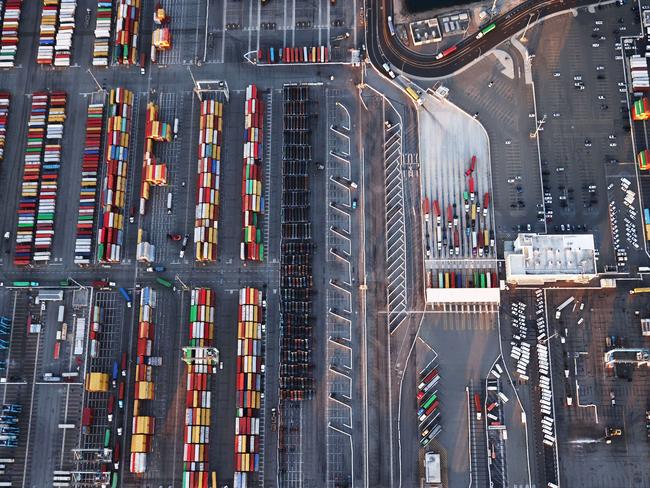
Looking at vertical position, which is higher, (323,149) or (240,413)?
(323,149)

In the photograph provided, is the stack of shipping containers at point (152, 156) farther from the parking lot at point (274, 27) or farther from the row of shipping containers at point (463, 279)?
the row of shipping containers at point (463, 279)

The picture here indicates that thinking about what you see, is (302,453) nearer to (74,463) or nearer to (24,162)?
(74,463)

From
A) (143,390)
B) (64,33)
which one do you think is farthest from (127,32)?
(143,390)

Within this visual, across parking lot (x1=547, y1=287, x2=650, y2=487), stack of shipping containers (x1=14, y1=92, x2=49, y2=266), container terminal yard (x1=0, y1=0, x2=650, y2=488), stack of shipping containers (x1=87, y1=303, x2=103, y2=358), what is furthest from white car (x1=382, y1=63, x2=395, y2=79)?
stack of shipping containers (x1=87, y1=303, x2=103, y2=358)

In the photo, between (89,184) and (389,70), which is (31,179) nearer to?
(89,184)

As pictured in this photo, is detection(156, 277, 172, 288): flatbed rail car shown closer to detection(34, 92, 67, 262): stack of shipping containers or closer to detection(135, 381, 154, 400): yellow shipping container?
detection(135, 381, 154, 400): yellow shipping container

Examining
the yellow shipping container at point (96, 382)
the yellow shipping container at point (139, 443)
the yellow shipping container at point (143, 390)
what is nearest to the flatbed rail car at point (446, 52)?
the yellow shipping container at point (143, 390)

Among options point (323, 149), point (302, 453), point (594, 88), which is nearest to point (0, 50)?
point (323, 149)
